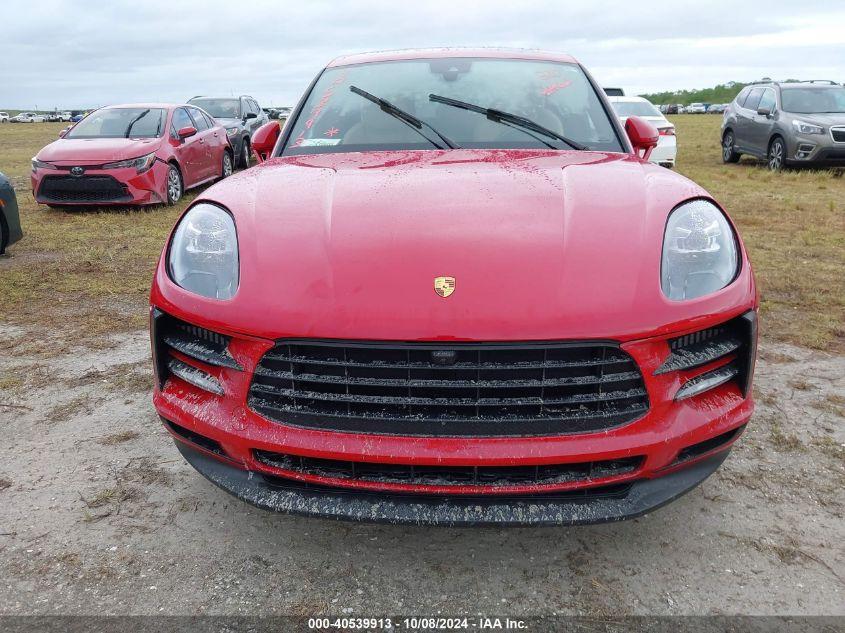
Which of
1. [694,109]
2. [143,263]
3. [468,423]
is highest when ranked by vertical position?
[694,109]

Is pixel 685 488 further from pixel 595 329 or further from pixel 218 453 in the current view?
pixel 218 453

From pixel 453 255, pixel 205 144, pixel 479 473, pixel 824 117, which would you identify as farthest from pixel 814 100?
pixel 479 473

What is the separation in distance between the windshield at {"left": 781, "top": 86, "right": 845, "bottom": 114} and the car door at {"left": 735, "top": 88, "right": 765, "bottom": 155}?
889mm

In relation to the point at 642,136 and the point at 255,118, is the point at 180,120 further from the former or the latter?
the point at 642,136

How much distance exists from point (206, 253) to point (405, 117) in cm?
133

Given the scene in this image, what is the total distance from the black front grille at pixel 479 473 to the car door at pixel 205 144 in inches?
394

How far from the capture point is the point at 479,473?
1898mm

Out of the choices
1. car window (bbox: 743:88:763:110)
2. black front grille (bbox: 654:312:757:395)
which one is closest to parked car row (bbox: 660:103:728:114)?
car window (bbox: 743:88:763:110)

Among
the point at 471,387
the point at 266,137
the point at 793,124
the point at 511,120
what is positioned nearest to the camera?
the point at 471,387

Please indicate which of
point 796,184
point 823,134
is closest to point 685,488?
point 796,184

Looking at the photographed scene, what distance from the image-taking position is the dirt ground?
2.02 metres

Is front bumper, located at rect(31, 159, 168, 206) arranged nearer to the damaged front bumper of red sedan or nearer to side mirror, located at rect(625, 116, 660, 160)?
side mirror, located at rect(625, 116, 660, 160)

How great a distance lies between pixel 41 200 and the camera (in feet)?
30.3

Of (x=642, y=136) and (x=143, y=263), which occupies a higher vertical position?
(x=642, y=136)
